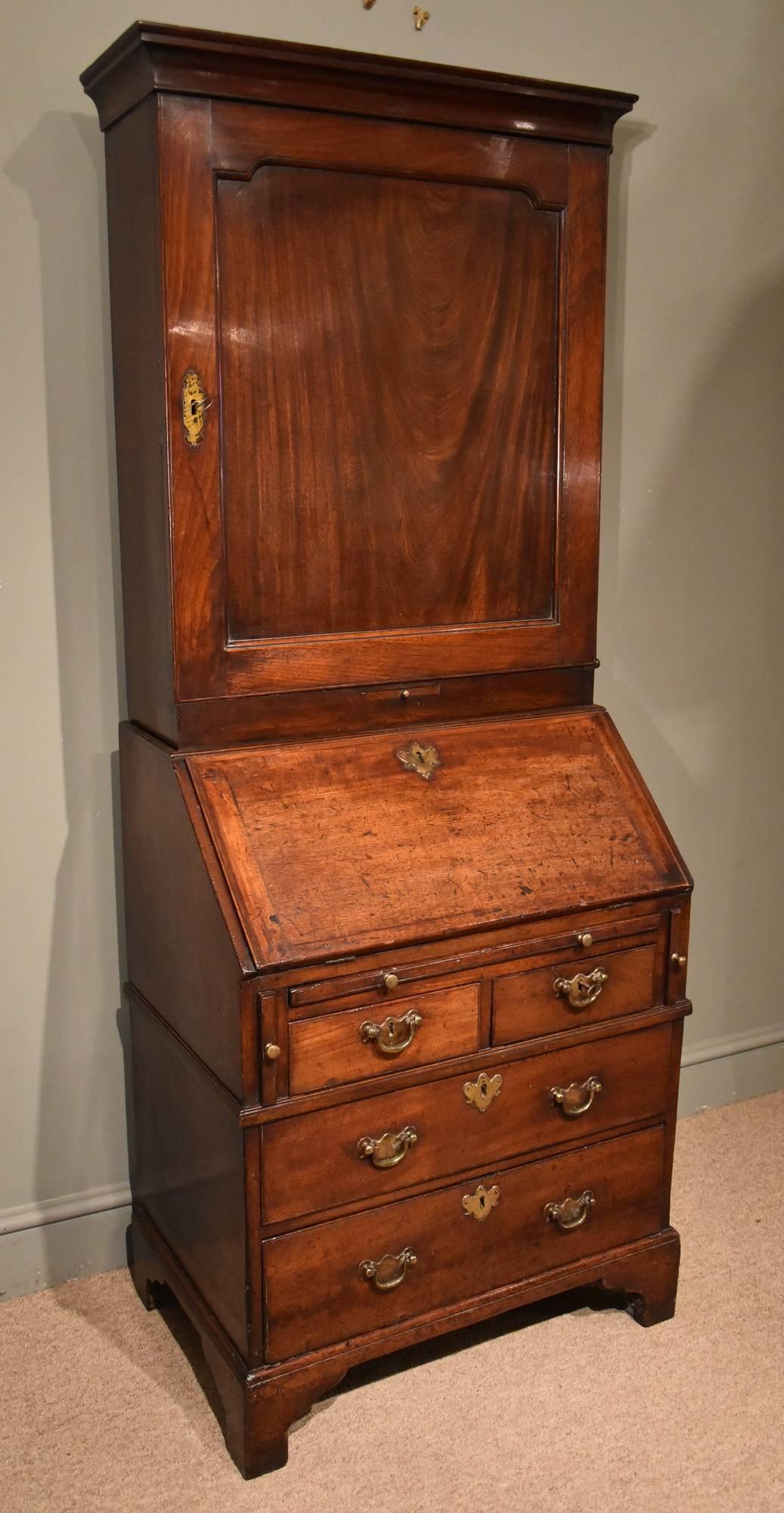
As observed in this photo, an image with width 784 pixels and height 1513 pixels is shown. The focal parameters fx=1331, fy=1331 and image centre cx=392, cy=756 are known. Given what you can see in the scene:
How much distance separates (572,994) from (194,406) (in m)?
1.04

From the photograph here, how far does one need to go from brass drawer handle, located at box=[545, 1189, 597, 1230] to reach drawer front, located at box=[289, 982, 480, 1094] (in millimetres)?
348

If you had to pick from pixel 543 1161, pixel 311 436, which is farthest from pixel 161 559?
pixel 543 1161

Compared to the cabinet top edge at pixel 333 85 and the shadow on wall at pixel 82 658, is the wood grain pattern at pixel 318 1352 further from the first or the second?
the cabinet top edge at pixel 333 85

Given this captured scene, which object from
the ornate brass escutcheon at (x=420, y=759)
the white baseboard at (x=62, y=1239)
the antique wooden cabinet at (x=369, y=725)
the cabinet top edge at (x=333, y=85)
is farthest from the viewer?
the white baseboard at (x=62, y=1239)

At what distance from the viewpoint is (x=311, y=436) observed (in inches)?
77.4

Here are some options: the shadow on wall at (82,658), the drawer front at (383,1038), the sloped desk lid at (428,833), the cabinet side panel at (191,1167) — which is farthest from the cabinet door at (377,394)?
the cabinet side panel at (191,1167)

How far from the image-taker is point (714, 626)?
285 centimetres

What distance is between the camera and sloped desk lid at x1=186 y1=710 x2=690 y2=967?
1.85m

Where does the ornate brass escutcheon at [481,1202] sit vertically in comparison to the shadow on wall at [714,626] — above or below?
below

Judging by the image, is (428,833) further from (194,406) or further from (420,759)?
(194,406)

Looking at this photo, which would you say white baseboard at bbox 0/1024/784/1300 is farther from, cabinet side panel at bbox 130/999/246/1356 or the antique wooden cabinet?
the antique wooden cabinet

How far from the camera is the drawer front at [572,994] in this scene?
6.63ft

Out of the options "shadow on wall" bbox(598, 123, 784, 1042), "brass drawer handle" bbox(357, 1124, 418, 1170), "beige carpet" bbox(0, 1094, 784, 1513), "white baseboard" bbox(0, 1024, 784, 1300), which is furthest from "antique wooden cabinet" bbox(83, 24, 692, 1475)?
"shadow on wall" bbox(598, 123, 784, 1042)

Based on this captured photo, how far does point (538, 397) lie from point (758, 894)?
4.60ft
